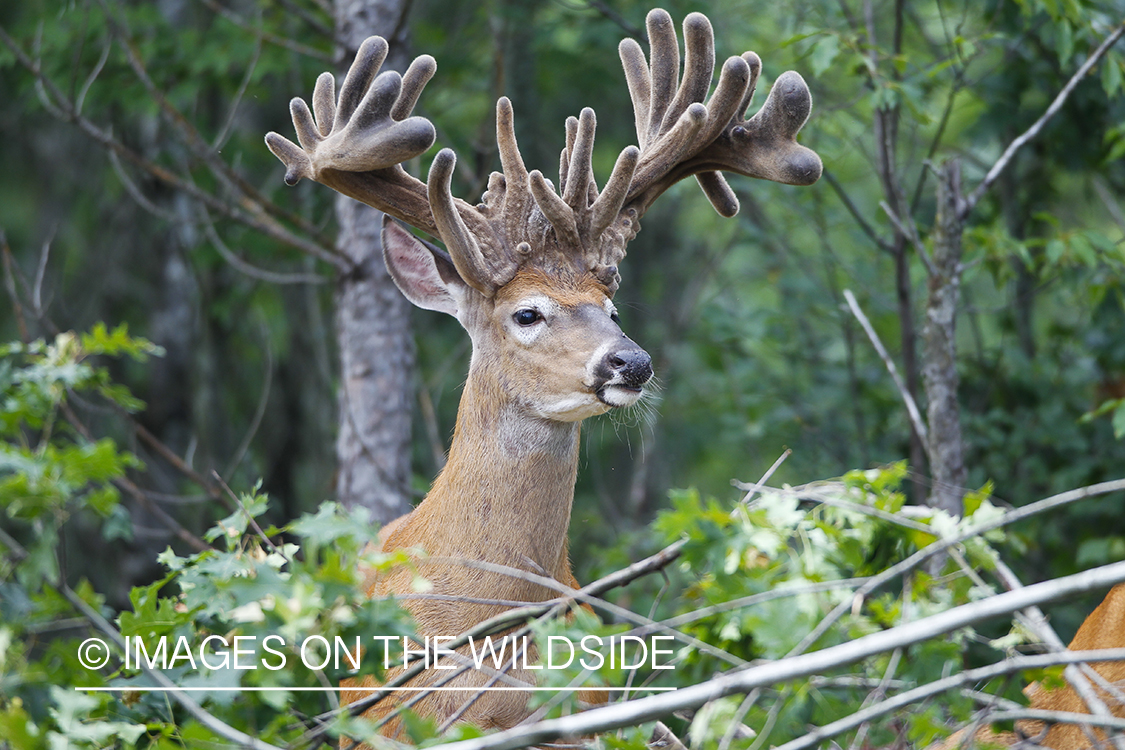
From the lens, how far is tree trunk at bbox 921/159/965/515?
4.64 meters

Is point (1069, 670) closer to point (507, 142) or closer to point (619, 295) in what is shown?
point (507, 142)

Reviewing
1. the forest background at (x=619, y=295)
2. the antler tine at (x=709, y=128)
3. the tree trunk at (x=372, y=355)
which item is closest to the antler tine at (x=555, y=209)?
the antler tine at (x=709, y=128)

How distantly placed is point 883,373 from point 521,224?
161 inches

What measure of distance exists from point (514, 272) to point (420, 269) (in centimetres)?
51

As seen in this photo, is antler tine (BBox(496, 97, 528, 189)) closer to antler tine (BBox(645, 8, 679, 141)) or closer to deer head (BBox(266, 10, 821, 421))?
deer head (BBox(266, 10, 821, 421))

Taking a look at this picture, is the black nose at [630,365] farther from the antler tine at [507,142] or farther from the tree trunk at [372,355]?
the tree trunk at [372,355]

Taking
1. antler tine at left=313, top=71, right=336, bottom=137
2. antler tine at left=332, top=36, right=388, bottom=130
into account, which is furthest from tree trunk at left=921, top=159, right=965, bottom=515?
antler tine at left=313, top=71, right=336, bottom=137

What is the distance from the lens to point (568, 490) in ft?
12.8

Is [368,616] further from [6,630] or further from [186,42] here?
[186,42]

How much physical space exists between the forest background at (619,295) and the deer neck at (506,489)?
0.62m

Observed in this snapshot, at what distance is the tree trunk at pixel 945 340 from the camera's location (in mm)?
4645

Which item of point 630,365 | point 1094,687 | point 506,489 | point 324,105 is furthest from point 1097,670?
point 324,105

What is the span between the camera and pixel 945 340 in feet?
15.4

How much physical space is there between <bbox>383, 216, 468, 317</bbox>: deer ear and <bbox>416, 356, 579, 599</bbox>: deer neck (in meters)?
0.46
